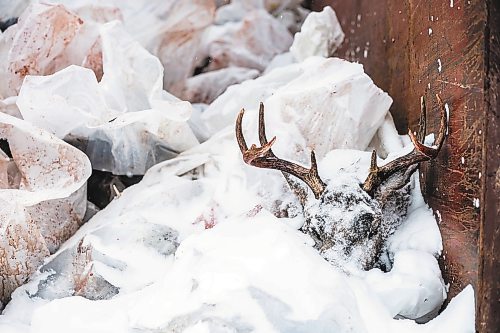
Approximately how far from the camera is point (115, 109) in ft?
5.50

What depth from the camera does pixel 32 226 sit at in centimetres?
143

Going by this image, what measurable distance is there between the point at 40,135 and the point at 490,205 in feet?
3.29

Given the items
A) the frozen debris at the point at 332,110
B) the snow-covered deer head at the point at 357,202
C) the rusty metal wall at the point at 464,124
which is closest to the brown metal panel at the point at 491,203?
the rusty metal wall at the point at 464,124

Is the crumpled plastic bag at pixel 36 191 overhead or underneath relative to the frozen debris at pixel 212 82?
overhead

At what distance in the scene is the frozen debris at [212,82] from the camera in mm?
2238

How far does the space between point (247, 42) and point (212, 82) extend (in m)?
0.25

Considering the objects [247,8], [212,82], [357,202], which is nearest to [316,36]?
[212,82]

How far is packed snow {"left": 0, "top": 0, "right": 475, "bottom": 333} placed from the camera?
1125 millimetres

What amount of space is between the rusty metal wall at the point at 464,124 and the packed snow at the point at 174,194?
1.8 inches

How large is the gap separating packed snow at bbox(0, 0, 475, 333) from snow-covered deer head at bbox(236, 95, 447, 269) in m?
0.02

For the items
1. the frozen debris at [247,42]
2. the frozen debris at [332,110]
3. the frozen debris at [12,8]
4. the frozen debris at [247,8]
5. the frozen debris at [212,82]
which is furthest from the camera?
the frozen debris at [247,8]

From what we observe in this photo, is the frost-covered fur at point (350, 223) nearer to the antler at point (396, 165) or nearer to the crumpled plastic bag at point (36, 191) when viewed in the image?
the antler at point (396, 165)

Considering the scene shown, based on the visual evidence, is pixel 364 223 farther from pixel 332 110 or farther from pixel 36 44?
pixel 36 44

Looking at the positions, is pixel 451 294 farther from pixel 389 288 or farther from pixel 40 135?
pixel 40 135
